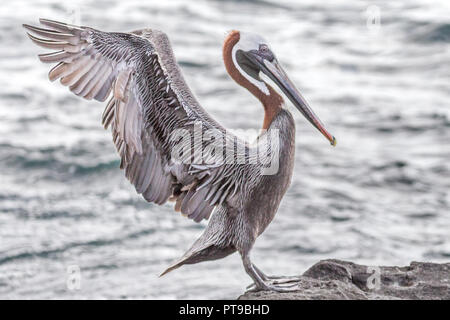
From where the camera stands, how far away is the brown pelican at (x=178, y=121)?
6.58 m

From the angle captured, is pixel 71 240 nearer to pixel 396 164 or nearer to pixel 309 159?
pixel 309 159

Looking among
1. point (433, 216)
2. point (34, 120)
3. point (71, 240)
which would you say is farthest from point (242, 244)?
point (34, 120)

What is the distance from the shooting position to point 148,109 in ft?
22.2

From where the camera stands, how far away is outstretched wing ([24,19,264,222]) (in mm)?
6570

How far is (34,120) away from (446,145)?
7.65 meters

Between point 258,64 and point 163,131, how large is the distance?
1022mm

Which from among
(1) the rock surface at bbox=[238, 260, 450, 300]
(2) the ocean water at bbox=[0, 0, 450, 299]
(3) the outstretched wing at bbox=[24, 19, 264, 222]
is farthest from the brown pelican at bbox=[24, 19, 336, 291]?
(2) the ocean water at bbox=[0, 0, 450, 299]

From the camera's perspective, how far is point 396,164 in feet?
49.0

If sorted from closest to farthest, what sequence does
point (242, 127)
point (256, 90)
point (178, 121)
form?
point (178, 121) → point (256, 90) → point (242, 127)

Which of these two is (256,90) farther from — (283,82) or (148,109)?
(148,109)

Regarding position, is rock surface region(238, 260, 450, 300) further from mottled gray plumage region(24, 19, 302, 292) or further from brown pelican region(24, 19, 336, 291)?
mottled gray plumage region(24, 19, 302, 292)

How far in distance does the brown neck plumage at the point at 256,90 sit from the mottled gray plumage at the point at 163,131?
0.29 feet

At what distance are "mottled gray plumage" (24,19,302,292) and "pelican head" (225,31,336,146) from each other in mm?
285

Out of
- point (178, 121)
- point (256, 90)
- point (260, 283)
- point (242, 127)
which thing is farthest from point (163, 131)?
point (242, 127)
